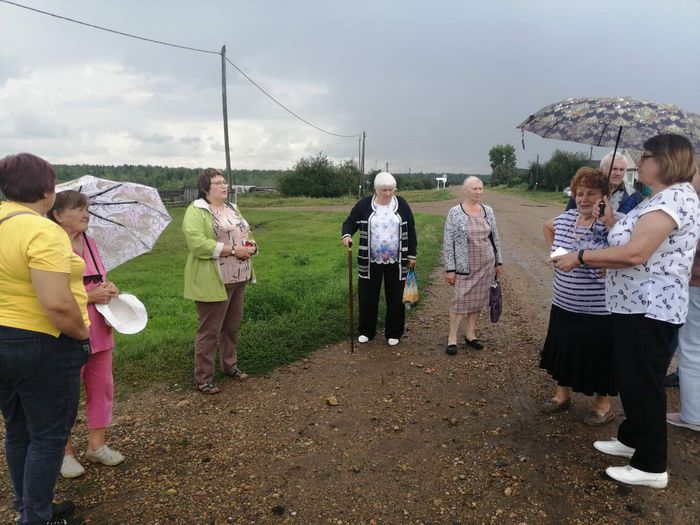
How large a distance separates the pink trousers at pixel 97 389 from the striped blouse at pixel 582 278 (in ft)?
11.2

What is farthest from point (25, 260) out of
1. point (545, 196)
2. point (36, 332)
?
point (545, 196)

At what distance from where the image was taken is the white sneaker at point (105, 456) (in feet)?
11.1

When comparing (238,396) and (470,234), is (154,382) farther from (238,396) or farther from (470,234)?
(470,234)

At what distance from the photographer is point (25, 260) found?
2240 mm

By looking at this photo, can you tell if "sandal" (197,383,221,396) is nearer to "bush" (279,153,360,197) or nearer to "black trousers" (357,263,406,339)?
"black trousers" (357,263,406,339)

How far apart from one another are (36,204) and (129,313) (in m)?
1.25

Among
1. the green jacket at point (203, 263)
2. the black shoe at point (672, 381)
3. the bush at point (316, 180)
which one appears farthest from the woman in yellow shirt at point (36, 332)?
the bush at point (316, 180)

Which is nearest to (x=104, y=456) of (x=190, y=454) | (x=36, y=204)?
(x=190, y=454)

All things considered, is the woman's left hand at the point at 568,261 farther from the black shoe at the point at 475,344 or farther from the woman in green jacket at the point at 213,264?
the woman in green jacket at the point at 213,264

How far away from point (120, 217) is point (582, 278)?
3.64 metres

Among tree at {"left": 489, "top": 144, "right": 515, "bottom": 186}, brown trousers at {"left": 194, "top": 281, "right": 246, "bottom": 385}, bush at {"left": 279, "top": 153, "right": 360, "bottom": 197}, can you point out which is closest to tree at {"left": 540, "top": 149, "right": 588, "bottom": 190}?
bush at {"left": 279, "top": 153, "right": 360, "bottom": 197}

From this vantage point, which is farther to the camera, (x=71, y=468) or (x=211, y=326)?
(x=211, y=326)

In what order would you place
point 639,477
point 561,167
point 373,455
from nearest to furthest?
1. point 639,477
2. point 373,455
3. point 561,167

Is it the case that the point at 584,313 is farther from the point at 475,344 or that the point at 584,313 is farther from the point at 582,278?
the point at 475,344
